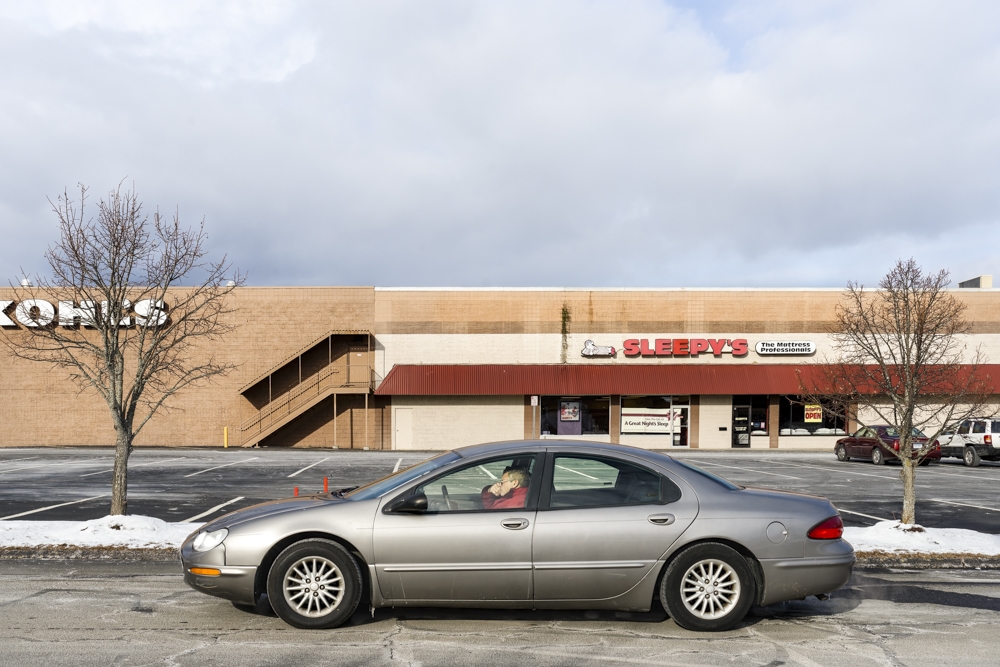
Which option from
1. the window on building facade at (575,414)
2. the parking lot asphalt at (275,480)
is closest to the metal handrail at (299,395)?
the parking lot asphalt at (275,480)

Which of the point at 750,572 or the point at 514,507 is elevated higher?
the point at 514,507

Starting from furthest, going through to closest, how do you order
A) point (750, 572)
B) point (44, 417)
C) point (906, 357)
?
point (44, 417)
point (906, 357)
point (750, 572)

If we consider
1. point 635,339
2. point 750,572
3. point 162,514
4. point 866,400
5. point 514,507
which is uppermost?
point 635,339

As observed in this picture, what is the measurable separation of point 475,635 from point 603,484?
153 centimetres

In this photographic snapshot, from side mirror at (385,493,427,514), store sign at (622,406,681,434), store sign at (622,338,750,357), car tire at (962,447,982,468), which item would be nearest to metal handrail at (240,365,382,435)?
store sign at (622,406,681,434)

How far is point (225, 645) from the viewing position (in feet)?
18.3

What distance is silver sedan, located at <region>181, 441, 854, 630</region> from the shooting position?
19.4 feet

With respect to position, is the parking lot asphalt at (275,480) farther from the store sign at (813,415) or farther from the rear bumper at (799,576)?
the rear bumper at (799,576)

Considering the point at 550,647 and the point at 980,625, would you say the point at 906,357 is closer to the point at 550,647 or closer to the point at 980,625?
the point at 980,625

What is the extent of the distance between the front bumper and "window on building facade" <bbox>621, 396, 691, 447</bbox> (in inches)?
1176

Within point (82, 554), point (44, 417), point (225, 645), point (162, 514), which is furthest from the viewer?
point (44, 417)

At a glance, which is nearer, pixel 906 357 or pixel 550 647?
pixel 550 647

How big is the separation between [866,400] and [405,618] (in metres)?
7.96

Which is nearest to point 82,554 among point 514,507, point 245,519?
point 245,519
